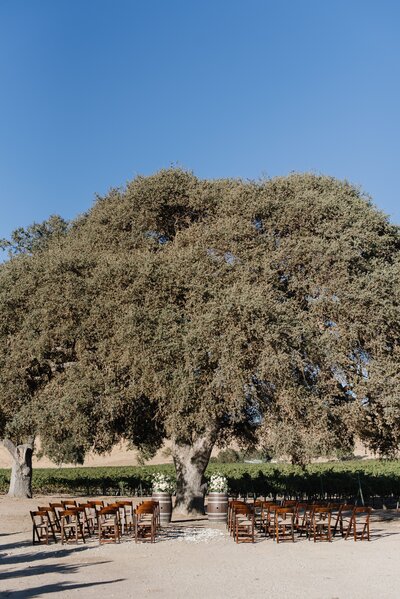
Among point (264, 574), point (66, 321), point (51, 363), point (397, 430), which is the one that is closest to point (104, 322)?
point (66, 321)

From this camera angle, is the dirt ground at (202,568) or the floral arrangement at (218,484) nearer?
the dirt ground at (202,568)

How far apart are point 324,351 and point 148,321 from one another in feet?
18.7

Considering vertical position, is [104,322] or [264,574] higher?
[104,322]

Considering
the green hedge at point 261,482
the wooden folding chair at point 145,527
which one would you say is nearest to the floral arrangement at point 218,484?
the wooden folding chair at point 145,527

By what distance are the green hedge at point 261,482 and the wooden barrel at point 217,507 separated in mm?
13720

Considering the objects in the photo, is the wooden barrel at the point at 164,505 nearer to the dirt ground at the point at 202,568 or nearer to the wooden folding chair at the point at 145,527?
the dirt ground at the point at 202,568

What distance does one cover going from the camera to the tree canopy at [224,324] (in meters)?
20.1

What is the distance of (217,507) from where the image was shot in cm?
2148

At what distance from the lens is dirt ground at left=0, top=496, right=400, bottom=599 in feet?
34.2

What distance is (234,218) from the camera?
2312 cm

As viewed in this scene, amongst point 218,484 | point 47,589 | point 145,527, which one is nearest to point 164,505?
point 218,484

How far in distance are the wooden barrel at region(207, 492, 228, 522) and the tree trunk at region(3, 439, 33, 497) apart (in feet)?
56.4

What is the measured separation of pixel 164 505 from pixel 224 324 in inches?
263

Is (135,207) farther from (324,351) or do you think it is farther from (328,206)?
(324,351)
